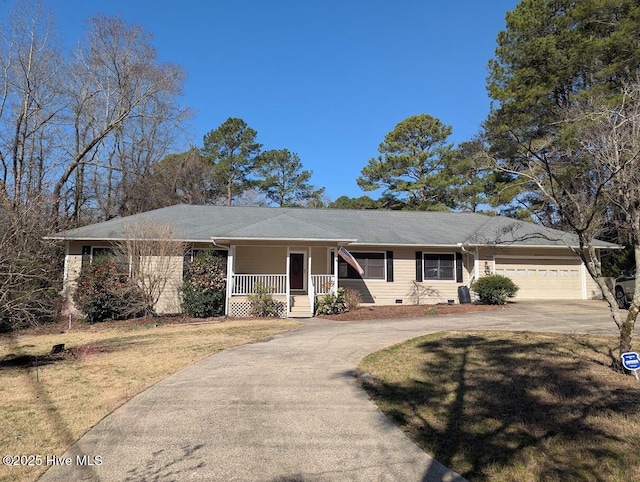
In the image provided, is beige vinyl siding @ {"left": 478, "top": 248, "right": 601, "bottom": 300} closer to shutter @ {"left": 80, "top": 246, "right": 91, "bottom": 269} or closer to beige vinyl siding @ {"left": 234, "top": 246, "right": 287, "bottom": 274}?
beige vinyl siding @ {"left": 234, "top": 246, "right": 287, "bottom": 274}

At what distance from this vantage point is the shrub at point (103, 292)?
1413 centimetres

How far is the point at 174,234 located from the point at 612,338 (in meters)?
13.1

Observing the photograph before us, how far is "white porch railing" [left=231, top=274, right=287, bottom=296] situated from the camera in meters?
15.2

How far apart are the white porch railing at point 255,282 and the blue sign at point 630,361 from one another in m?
11.0

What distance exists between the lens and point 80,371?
282 inches

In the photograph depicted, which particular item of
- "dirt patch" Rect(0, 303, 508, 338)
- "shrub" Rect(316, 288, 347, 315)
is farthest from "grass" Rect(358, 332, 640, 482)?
"shrub" Rect(316, 288, 347, 315)

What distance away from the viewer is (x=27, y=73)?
21.5 metres

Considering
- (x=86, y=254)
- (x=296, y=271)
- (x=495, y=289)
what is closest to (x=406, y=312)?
(x=495, y=289)

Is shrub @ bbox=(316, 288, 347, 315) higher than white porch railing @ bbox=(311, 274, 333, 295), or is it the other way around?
white porch railing @ bbox=(311, 274, 333, 295)

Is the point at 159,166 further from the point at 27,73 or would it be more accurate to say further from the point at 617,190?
the point at 617,190

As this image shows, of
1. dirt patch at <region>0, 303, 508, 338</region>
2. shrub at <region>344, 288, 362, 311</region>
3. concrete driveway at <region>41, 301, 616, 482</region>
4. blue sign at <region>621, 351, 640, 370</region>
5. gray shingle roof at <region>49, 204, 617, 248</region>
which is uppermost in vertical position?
gray shingle roof at <region>49, 204, 617, 248</region>

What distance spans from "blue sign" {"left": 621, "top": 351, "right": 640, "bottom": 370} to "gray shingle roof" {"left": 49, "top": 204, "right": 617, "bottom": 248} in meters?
8.57

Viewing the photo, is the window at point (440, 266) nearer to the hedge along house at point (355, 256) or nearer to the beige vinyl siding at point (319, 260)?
the hedge along house at point (355, 256)

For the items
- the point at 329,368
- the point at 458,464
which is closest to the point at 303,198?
the point at 329,368
